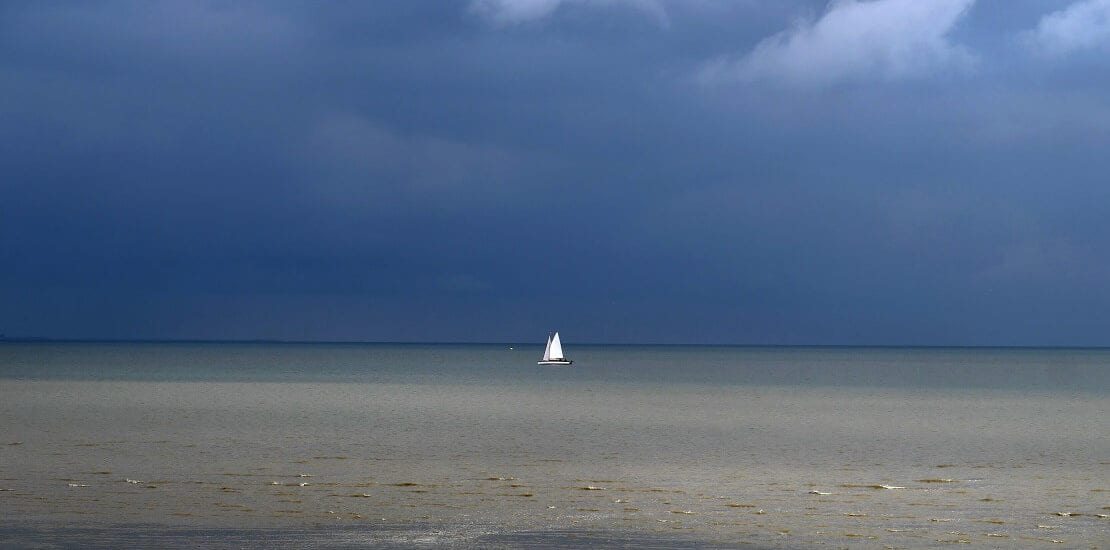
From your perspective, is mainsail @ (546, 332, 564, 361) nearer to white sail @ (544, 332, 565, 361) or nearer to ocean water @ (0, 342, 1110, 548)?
white sail @ (544, 332, 565, 361)

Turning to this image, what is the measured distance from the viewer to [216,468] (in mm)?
28672

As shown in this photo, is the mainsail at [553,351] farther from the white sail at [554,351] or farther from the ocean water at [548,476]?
the ocean water at [548,476]

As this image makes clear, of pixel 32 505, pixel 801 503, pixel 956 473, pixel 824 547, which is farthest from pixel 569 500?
pixel 956 473

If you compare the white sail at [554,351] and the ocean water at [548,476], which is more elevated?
the white sail at [554,351]

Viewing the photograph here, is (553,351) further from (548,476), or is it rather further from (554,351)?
(548,476)

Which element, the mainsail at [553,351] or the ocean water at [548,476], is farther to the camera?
the mainsail at [553,351]

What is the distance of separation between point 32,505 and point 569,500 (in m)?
8.79

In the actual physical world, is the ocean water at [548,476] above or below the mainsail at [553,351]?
below

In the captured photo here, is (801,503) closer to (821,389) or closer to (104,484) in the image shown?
(104,484)

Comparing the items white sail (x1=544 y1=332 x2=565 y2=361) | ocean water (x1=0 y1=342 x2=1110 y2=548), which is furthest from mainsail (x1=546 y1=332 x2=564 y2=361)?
ocean water (x1=0 y1=342 x2=1110 y2=548)

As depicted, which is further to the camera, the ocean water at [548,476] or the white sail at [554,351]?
the white sail at [554,351]

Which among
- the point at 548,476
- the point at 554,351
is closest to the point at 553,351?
the point at 554,351

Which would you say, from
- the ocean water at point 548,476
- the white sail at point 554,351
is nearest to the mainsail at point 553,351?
the white sail at point 554,351

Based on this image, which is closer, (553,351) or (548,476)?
(548,476)
